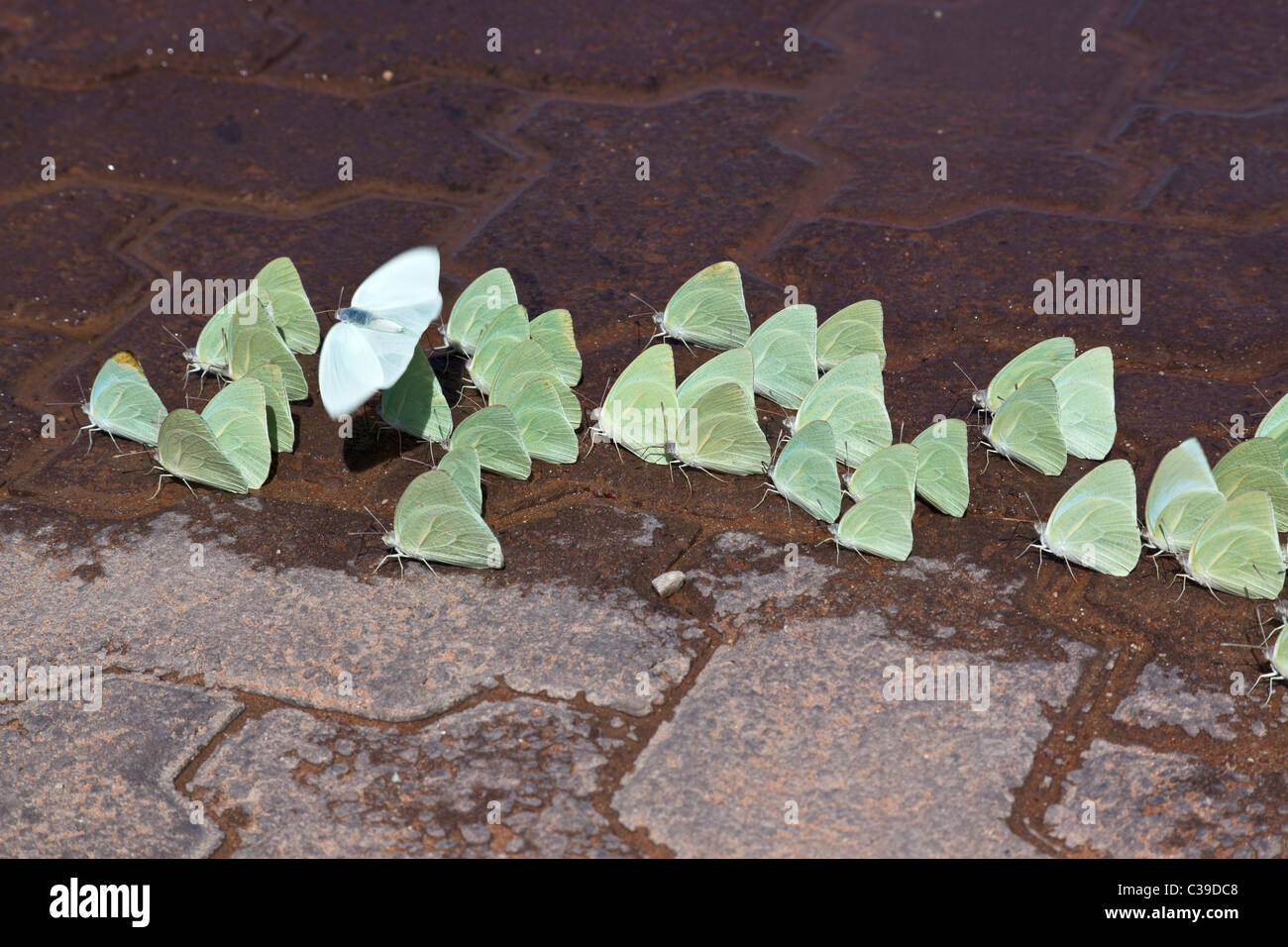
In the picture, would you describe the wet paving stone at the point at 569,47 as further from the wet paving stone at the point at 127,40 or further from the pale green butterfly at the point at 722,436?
the pale green butterfly at the point at 722,436

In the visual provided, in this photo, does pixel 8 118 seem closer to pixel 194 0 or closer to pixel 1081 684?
pixel 194 0

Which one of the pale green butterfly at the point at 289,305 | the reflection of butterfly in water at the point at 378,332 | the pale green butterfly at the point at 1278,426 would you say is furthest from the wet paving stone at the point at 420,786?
the pale green butterfly at the point at 1278,426

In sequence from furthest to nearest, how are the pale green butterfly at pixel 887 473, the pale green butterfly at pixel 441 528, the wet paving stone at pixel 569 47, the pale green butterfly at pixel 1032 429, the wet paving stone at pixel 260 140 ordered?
the wet paving stone at pixel 569 47 → the wet paving stone at pixel 260 140 → the pale green butterfly at pixel 1032 429 → the pale green butterfly at pixel 887 473 → the pale green butterfly at pixel 441 528

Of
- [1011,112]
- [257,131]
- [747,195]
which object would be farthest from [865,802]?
[257,131]

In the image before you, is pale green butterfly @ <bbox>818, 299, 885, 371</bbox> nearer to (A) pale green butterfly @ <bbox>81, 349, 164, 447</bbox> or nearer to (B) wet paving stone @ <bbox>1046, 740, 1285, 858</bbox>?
(B) wet paving stone @ <bbox>1046, 740, 1285, 858</bbox>

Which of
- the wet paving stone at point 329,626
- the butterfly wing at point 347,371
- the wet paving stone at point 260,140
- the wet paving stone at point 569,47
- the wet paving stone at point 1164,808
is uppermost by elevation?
the wet paving stone at point 569,47

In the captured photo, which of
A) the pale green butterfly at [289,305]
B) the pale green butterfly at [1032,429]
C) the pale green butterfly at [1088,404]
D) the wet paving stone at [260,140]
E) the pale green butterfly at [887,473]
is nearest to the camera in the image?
the pale green butterfly at [887,473]
